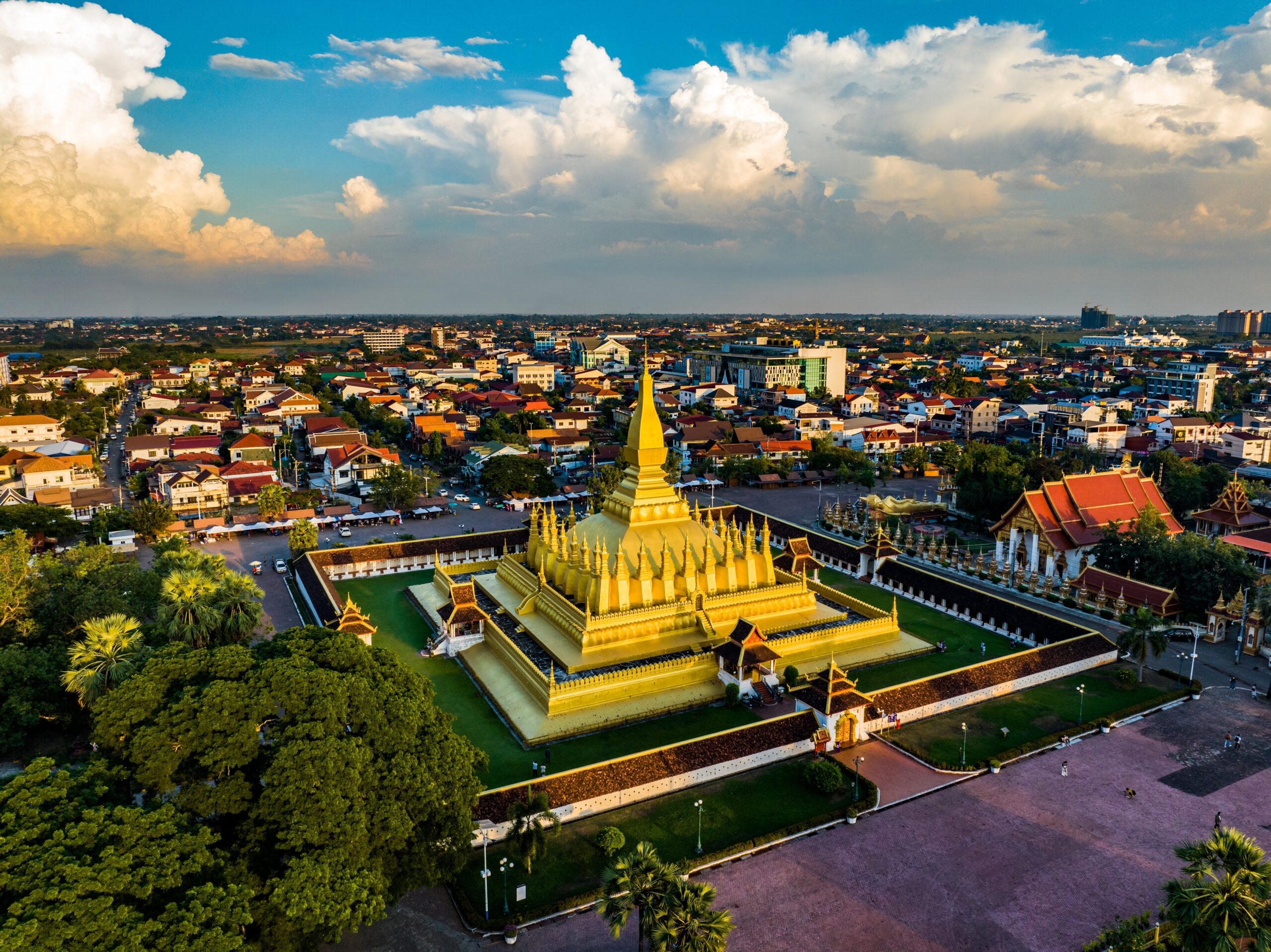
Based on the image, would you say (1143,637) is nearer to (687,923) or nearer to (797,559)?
(797,559)

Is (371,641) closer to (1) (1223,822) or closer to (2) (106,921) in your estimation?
(2) (106,921)

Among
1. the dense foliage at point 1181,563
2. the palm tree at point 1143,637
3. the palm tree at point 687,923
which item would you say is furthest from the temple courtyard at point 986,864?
the dense foliage at point 1181,563

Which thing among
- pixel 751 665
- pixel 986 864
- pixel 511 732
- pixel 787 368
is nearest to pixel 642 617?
pixel 751 665

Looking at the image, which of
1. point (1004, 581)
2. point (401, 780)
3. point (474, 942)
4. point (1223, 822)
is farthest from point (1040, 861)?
point (1004, 581)

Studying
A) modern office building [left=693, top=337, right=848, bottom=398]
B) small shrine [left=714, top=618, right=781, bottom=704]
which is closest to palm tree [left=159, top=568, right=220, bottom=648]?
small shrine [left=714, top=618, right=781, bottom=704]

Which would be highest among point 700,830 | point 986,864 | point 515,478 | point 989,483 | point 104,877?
point 104,877

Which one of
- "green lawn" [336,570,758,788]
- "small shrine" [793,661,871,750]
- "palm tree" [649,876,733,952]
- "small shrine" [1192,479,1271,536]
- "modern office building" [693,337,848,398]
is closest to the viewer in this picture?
"palm tree" [649,876,733,952]

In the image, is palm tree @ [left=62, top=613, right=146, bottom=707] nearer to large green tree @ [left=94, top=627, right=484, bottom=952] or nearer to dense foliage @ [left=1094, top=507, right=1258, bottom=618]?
large green tree @ [left=94, top=627, right=484, bottom=952]
